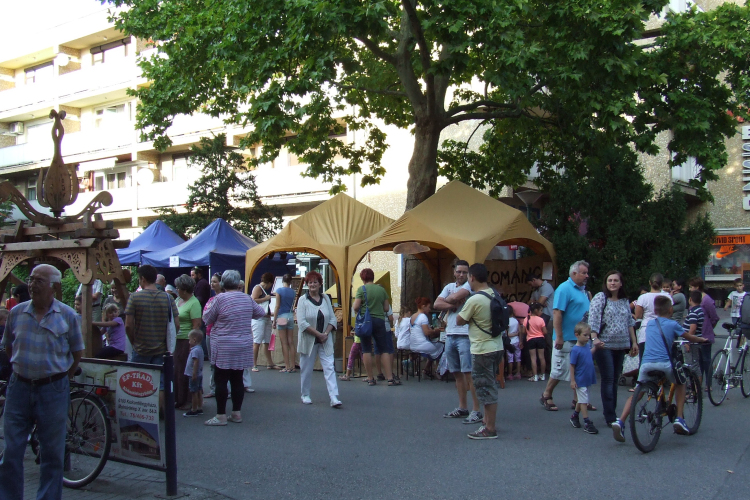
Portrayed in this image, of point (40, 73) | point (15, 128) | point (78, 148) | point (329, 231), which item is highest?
point (40, 73)

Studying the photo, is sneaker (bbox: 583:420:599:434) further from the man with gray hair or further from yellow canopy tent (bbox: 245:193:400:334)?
yellow canopy tent (bbox: 245:193:400:334)

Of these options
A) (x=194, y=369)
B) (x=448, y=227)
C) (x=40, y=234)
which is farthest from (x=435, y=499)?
(x=448, y=227)

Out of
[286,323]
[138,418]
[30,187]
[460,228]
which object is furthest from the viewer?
[30,187]

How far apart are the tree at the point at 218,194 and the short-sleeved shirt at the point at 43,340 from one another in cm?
1759

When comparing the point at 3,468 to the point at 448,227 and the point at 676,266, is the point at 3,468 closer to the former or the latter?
the point at 448,227

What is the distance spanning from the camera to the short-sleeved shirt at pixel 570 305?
27.7 ft

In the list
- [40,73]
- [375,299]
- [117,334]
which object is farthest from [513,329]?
[40,73]

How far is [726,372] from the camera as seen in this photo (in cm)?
1025

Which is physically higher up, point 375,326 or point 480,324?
point 480,324

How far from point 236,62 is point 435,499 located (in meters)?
8.88

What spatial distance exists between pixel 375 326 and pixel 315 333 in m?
2.29

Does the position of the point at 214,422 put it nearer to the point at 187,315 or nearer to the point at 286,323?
the point at 187,315

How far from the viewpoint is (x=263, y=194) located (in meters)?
28.4

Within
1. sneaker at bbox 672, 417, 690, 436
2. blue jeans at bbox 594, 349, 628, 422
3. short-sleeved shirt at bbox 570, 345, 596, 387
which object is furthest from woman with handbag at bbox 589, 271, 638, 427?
sneaker at bbox 672, 417, 690, 436
